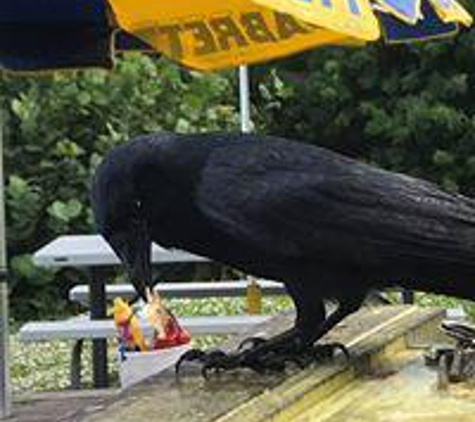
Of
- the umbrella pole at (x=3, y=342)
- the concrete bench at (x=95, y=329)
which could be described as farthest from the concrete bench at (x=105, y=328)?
the umbrella pole at (x=3, y=342)

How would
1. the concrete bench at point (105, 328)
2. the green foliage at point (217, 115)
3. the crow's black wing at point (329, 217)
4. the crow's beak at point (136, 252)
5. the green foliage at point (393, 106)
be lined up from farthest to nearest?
the green foliage at point (393, 106)
the green foliage at point (217, 115)
the concrete bench at point (105, 328)
the crow's beak at point (136, 252)
the crow's black wing at point (329, 217)

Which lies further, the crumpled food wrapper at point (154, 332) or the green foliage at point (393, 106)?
the green foliage at point (393, 106)

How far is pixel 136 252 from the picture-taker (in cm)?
367

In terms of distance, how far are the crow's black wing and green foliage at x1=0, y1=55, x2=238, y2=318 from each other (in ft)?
22.5

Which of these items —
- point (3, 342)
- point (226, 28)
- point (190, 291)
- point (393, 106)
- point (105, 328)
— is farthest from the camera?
point (393, 106)

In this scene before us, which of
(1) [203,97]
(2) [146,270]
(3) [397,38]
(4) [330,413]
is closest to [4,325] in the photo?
(3) [397,38]

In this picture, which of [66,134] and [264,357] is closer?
[264,357]

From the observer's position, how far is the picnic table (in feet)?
22.2

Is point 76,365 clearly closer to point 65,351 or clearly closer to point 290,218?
point 65,351

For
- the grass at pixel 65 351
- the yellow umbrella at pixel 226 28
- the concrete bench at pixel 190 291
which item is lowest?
the grass at pixel 65 351

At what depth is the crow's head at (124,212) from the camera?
3584 millimetres

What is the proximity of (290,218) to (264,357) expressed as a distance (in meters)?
0.42

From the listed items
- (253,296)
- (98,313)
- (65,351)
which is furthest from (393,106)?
(98,313)

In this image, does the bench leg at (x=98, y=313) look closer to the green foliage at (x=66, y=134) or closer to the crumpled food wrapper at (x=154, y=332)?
the crumpled food wrapper at (x=154, y=332)
